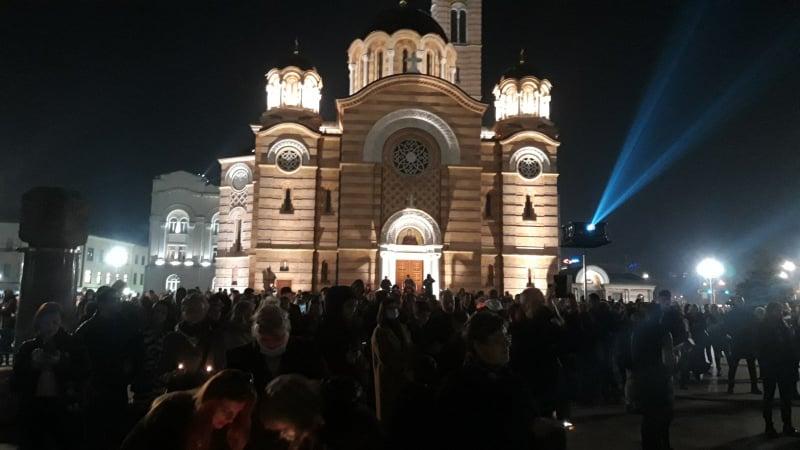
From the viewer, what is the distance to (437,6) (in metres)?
38.4

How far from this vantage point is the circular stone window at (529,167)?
2958 centimetres

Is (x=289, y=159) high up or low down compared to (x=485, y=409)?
up

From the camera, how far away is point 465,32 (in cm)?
3841

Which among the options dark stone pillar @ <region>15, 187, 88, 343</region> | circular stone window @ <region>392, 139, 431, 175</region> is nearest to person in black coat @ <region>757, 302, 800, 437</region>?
dark stone pillar @ <region>15, 187, 88, 343</region>

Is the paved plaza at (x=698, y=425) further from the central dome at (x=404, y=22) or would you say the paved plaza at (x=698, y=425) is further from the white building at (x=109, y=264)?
the white building at (x=109, y=264)

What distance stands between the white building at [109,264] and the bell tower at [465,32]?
97.6ft

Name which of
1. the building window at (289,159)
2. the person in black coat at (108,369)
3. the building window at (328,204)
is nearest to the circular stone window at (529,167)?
the building window at (328,204)

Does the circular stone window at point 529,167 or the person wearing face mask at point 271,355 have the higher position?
the circular stone window at point 529,167

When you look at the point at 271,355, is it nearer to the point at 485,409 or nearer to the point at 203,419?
the point at 203,419

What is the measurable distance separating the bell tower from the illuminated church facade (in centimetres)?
775

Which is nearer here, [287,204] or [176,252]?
[287,204]

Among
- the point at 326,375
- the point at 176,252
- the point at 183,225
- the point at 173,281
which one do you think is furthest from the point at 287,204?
the point at 326,375

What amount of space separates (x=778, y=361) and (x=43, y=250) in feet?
38.1

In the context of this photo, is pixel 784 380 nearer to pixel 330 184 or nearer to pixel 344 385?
pixel 344 385
